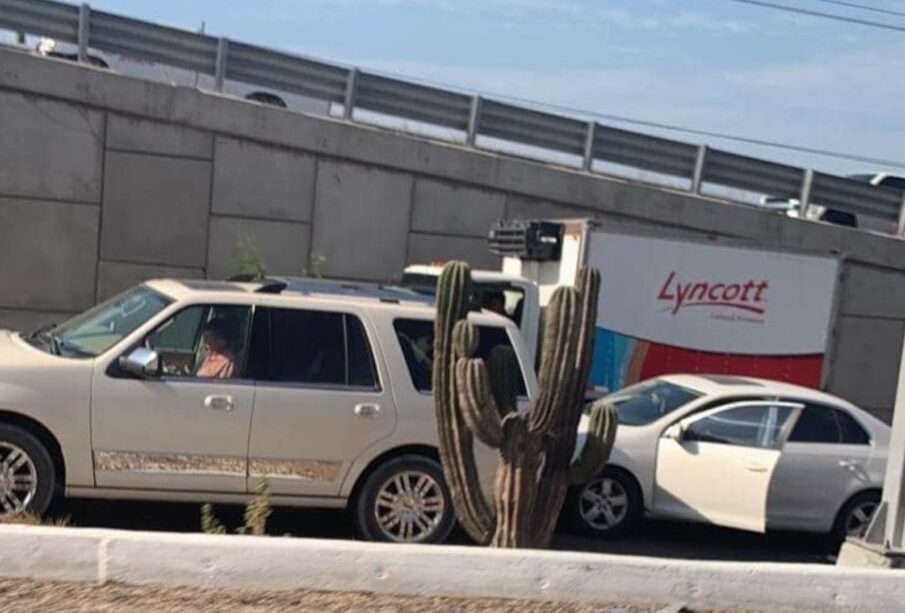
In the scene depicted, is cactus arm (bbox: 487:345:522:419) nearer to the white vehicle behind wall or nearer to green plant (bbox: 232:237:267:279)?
green plant (bbox: 232:237:267:279)

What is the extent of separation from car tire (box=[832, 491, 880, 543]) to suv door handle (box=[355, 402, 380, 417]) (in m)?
4.35

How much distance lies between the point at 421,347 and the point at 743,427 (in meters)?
3.29

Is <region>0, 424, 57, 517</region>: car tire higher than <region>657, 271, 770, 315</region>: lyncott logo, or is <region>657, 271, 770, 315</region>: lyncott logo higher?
<region>657, 271, 770, 315</region>: lyncott logo

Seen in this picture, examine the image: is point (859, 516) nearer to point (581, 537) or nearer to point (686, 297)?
point (581, 537)

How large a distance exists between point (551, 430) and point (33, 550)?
3093 mm

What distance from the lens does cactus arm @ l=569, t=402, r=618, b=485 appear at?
7.61 meters

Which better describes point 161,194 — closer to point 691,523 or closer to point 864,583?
point 691,523

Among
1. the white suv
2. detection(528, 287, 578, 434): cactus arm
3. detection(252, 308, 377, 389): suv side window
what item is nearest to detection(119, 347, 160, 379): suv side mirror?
the white suv

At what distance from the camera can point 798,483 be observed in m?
10.3

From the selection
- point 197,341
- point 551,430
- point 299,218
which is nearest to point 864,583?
point 551,430

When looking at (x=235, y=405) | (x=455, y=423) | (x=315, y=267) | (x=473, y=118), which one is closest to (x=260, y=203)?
(x=315, y=267)

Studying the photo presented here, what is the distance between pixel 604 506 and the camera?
10281 millimetres

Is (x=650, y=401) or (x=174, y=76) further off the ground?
(x=174, y=76)

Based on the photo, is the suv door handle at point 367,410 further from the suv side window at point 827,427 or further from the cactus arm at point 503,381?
the suv side window at point 827,427
